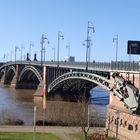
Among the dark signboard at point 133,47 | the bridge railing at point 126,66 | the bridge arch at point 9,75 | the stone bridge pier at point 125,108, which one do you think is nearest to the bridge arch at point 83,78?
the bridge railing at point 126,66

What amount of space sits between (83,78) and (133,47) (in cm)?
2963

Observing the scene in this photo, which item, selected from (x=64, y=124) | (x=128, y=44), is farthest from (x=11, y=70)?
(x=128, y=44)

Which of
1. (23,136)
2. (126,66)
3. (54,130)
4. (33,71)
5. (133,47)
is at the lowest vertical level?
(54,130)

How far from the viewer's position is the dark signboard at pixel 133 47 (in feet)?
132

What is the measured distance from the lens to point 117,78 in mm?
41750

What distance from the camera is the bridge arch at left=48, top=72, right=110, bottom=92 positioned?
60.8 meters

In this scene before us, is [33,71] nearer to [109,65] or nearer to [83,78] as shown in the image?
[83,78]

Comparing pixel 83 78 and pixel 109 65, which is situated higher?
pixel 109 65

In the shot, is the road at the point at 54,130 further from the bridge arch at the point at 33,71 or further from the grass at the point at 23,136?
the bridge arch at the point at 33,71

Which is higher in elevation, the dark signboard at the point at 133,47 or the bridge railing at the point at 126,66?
the dark signboard at the point at 133,47

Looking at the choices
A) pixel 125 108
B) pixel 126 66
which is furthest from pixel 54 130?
pixel 126 66

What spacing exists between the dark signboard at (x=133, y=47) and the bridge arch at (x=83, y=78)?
1795cm

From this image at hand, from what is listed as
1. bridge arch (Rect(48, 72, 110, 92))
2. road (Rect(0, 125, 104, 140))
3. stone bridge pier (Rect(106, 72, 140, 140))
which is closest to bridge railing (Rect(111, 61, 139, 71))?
stone bridge pier (Rect(106, 72, 140, 140))

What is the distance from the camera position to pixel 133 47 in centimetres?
4016
